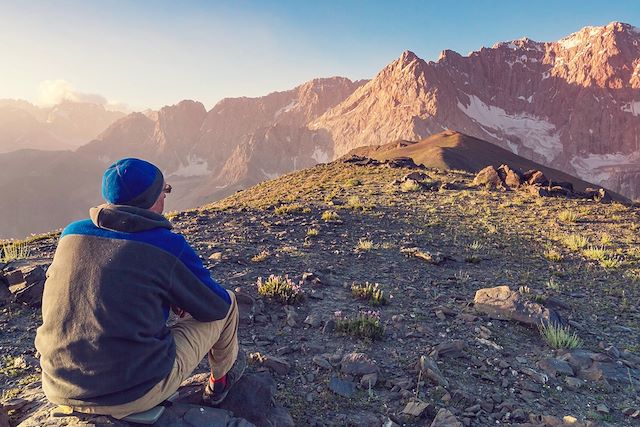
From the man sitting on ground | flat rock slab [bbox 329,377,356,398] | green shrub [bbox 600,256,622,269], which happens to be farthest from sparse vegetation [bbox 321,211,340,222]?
the man sitting on ground

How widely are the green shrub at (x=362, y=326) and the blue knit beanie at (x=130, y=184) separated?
361cm

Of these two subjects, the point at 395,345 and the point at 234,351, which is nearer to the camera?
the point at 234,351

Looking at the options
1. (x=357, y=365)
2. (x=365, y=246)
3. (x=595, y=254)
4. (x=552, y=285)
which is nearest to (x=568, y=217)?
(x=595, y=254)

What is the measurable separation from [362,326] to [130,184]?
3845 millimetres

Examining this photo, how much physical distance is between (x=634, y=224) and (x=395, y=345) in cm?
1263

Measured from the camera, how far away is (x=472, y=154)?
71.1 metres

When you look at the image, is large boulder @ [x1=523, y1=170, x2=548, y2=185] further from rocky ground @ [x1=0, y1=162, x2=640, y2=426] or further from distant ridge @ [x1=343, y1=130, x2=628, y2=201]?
distant ridge @ [x1=343, y1=130, x2=628, y2=201]

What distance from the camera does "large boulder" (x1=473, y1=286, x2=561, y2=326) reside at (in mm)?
6445

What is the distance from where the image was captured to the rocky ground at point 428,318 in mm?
4598

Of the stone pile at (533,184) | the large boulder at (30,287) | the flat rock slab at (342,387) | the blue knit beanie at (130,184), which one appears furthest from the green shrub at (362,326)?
the stone pile at (533,184)

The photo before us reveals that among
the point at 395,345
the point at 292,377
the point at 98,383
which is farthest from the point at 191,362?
the point at 395,345

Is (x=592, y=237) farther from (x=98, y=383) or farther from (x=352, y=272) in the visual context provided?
(x=98, y=383)

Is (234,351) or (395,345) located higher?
(234,351)

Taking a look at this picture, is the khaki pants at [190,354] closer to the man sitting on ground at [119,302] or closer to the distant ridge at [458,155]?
→ the man sitting on ground at [119,302]
